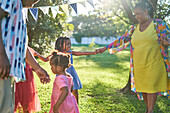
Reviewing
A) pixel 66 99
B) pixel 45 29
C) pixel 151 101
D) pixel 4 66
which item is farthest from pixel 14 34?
pixel 45 29

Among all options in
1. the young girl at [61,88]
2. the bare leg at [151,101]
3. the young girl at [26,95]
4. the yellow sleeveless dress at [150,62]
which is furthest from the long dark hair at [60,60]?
the bare leg at [151,101]

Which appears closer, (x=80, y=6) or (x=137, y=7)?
(x=137, y=7)

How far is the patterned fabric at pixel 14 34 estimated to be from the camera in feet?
6.09

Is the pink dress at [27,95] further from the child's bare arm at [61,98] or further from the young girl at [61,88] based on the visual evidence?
the child's bare arm at [61,98]

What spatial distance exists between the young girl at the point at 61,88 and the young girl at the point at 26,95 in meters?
0.90

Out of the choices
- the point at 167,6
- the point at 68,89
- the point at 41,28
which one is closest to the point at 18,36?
the point at 68,89

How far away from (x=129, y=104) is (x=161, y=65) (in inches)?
64.0

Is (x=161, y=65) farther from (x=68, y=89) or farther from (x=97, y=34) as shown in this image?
(x=97, y=34)

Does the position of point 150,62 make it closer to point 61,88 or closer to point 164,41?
point 164,41

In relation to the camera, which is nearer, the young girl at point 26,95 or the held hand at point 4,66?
the held hand at point 4,66

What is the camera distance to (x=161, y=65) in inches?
160

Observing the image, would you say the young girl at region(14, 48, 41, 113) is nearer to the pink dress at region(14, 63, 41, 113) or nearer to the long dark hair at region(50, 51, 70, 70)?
the pink dress at region(14, 63, 41, 113)

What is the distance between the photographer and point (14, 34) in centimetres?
191

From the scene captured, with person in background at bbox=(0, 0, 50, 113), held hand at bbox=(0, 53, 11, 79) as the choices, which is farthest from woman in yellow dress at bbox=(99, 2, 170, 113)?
held hand at bbox=(0, 53, 11, 79)
